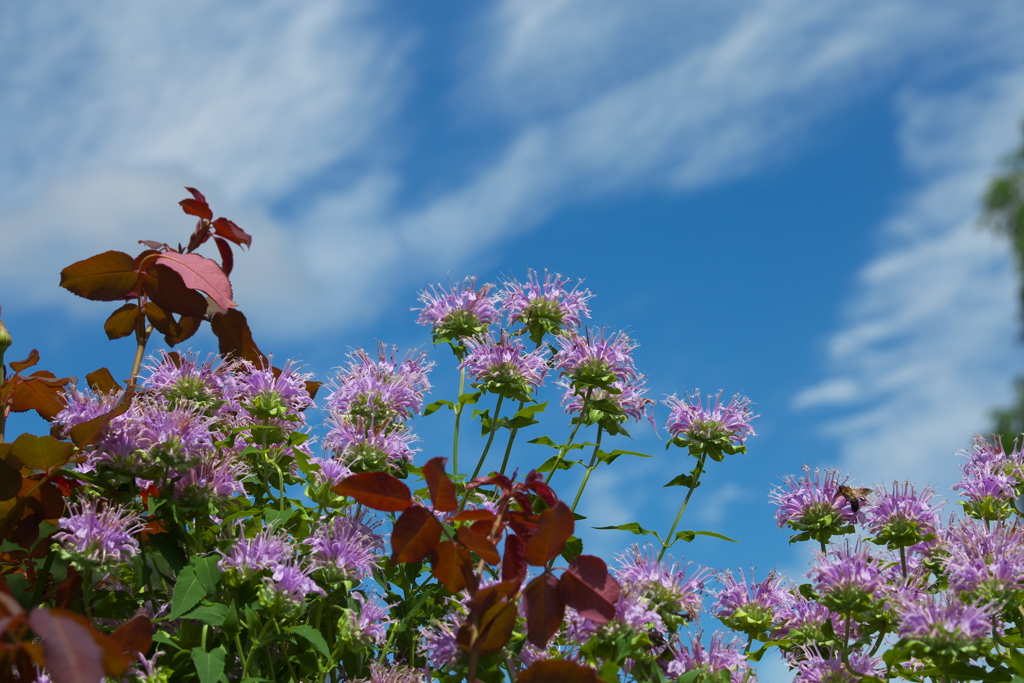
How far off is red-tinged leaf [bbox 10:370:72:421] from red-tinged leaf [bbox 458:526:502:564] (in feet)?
3.67

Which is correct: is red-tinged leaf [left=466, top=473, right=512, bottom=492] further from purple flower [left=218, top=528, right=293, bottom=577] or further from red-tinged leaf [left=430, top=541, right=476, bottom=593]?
purple flower [left=218, top=528, right=293, bottom=577]

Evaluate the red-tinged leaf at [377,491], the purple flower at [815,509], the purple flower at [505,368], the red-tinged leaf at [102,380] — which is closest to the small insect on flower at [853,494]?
the purple flower at [815,509]

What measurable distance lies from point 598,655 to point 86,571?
0.95 m

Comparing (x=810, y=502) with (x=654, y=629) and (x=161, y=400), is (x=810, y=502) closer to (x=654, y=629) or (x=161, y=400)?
(x=654, y=629)

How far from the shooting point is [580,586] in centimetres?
150

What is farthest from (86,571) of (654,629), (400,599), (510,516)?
(654,629)

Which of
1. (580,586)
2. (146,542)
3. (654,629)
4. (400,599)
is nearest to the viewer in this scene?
(580,586)

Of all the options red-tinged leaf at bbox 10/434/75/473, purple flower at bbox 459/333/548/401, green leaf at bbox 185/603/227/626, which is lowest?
green leaf at bbox 185/603/227/626

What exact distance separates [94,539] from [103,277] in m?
0.80

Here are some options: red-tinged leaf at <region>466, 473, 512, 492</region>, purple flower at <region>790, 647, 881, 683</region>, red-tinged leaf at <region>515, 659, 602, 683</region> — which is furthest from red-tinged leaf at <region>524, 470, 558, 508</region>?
purple flower at <region>790, 647, 881, 683</region>

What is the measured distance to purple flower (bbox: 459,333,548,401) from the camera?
2203mm

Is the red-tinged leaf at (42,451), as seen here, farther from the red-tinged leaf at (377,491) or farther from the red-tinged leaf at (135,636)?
the red-tinged leaf at (377,491)

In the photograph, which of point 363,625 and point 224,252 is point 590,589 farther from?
point 224,252

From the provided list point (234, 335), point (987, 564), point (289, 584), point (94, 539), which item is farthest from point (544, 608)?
point (234, 335)
